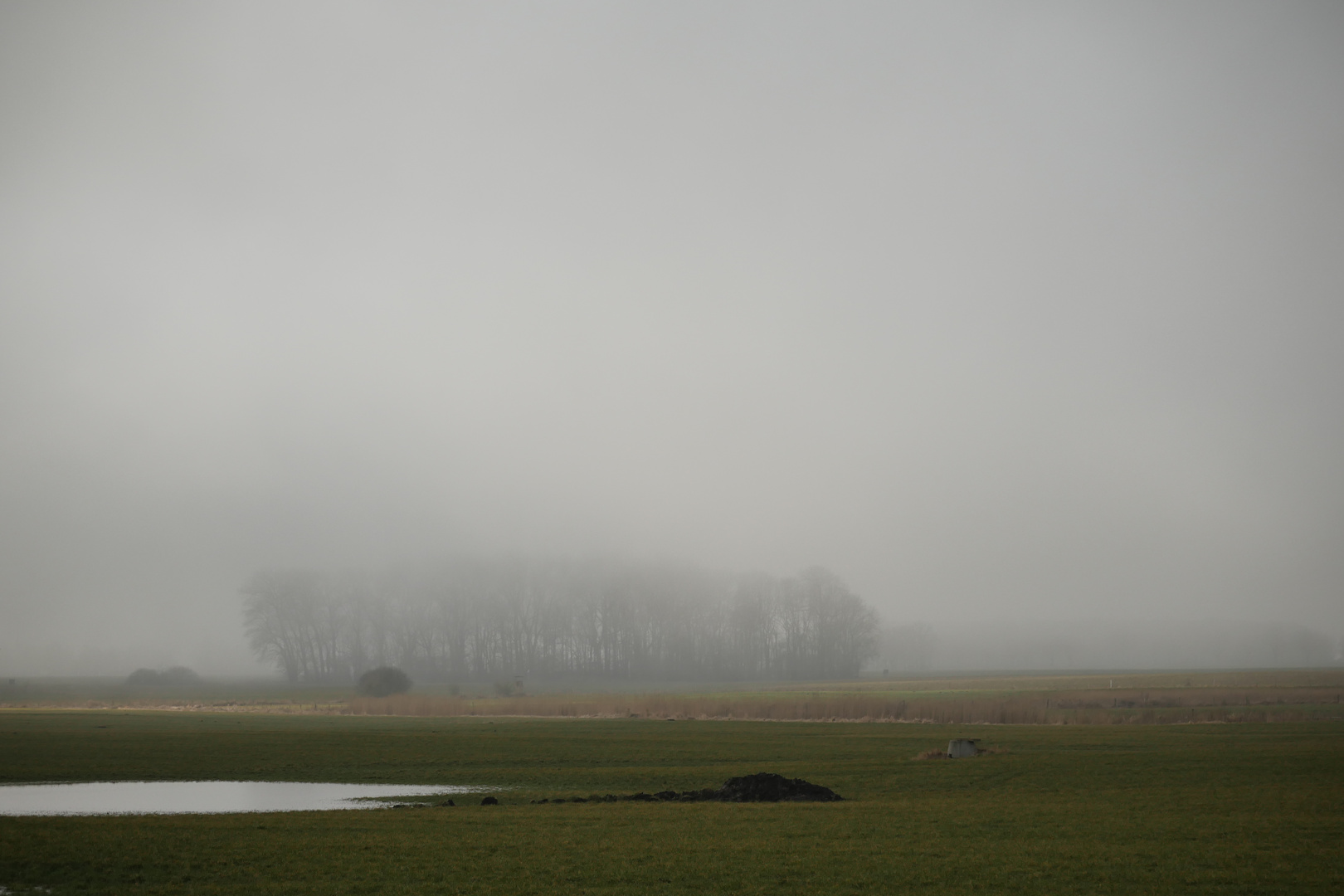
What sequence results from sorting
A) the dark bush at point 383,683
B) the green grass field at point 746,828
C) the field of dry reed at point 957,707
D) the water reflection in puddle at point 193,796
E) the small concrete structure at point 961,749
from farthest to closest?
the dark bush at point 383,683 < the field of dry reed at point 957,707 < the small concrete structure at point 961,749 < the water reflection in puddle at point 193,796 < the green grass field at point 746,828

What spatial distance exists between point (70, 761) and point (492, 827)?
95.7 feet

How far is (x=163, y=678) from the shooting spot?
12400cm

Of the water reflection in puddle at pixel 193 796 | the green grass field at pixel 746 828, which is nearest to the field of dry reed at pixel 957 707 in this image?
the green grass field at pixel 746 828

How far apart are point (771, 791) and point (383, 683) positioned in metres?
86.3

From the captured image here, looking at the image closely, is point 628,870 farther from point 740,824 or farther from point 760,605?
point 760,605

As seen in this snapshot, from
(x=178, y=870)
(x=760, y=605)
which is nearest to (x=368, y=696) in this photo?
(x=760, y=605)

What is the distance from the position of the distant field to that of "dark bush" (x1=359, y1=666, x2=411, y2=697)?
72.5 inches

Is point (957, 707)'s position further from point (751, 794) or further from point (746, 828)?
point (746, 828)

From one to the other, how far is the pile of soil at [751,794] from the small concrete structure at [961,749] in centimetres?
1306

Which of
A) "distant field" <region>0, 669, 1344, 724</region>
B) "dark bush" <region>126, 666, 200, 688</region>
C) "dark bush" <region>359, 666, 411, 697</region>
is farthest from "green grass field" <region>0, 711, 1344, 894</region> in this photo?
"dark bush" <region>126, 666, 200, 688</region>

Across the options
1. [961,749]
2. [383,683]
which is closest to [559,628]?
[383,683]

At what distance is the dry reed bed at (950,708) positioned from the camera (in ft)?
214

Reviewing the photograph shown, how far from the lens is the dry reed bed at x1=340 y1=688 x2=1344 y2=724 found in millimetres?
65188

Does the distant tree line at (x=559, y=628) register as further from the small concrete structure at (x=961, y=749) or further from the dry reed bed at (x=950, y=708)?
the small concrete structure at (x=961, y=749)
